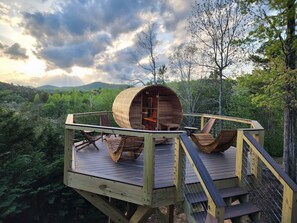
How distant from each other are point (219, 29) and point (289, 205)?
8.04 m

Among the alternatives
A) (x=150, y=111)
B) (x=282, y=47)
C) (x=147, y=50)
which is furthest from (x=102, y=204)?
(x=147, y=50)

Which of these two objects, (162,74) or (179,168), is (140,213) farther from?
(162,74)

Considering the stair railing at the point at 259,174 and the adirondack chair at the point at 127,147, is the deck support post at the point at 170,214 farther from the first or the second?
the stair railing at the point at 259,174

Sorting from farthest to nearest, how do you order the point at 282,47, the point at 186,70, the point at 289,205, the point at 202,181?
the point at 186,70, the point at 282,47, the point at 289,205, the point at 202,181

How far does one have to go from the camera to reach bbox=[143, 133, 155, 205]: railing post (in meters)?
3.06

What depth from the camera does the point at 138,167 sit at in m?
4.17

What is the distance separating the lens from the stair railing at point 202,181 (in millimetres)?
2355

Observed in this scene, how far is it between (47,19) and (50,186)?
5.77m

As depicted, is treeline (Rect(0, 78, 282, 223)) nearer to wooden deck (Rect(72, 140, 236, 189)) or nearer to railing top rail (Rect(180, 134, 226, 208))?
wooden deck (Rect(72, 140, 236, 189))

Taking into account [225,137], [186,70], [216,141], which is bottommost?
[216,141]

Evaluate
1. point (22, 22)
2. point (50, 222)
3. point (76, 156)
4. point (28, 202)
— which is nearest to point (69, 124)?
point (76, 156)

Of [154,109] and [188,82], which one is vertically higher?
[188,82]

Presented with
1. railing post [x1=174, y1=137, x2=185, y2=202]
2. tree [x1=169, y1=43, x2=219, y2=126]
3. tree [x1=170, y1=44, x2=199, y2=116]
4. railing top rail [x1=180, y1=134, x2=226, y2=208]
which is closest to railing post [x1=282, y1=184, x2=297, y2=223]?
railing top rail [x1=180, y1=134, x2=226, y2=208]

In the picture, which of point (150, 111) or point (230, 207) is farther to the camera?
point (150, 111)
